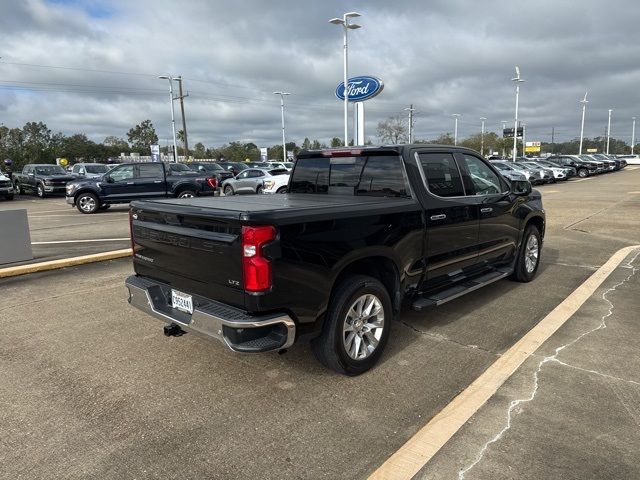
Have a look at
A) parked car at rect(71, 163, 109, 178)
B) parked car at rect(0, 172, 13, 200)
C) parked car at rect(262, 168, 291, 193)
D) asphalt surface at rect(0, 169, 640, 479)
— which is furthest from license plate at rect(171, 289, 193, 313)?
parked car at rect(71, 163, 109, 178)

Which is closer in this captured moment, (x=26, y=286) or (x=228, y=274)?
(x=228, y=274)

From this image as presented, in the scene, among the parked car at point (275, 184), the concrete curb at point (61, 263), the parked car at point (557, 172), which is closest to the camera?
the concrete curb at point (61, 263)

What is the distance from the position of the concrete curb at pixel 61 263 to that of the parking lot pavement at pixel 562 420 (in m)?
6.52

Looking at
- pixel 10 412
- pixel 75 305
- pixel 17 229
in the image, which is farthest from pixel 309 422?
pixel 17 229

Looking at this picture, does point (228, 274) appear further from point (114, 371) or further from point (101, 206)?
point (101, 206)

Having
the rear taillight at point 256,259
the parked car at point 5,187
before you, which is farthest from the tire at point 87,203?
the rear taillight at point 256,259

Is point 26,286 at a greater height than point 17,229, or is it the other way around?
point 17,229

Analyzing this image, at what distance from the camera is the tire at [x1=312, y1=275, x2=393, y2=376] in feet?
11.6

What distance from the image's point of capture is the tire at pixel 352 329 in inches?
139

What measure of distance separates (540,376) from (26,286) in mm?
6200

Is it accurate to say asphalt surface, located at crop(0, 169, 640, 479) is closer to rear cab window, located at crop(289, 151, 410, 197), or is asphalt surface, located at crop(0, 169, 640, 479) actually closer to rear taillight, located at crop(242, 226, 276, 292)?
rear taillight, located at crop(242, 226, 276, 292)

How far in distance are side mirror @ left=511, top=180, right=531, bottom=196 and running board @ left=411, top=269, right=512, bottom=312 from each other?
997 millimetres

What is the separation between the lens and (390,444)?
2.90 m

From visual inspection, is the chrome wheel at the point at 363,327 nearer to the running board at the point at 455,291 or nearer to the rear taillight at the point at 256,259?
the running board at the point at 455,291
